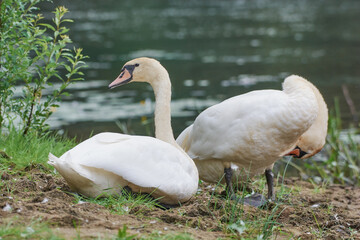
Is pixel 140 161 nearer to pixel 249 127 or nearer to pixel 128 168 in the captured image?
pixel 128 168

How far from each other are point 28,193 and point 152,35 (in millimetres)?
19124

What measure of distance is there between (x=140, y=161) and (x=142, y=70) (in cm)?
119

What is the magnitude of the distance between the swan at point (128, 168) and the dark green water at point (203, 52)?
9.61 feet

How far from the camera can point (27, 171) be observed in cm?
509

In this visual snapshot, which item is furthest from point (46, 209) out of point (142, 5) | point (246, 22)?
point (142, 5)

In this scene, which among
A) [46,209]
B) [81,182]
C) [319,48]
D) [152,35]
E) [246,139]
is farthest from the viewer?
[152,35]

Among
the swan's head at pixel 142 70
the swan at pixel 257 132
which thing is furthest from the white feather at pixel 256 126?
the swan's head at pixel 142 70

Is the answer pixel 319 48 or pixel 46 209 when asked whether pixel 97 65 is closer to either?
pixel 319 48

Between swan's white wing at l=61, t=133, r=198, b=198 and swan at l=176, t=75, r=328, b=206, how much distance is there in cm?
57

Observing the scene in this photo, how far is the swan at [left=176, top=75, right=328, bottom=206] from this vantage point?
498 cm

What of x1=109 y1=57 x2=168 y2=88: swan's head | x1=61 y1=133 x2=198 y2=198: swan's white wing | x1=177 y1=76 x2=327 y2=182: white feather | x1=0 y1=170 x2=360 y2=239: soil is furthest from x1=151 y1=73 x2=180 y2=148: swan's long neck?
x1=0 y1=170 x2=360 y2=239: soil

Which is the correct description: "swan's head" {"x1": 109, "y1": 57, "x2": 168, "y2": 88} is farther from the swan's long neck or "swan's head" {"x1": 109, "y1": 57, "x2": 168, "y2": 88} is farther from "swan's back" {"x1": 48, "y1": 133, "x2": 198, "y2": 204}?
"swan's back" {"x1": 48, "y1": 133, "x2": 198, "y2": 204}

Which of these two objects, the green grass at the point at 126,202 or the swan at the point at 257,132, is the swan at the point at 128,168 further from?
the swan at the point at 257,132

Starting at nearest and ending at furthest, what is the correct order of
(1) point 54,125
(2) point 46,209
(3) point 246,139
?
(2) point 46,209 < (3) point 246,139 < (1) point 54,125
